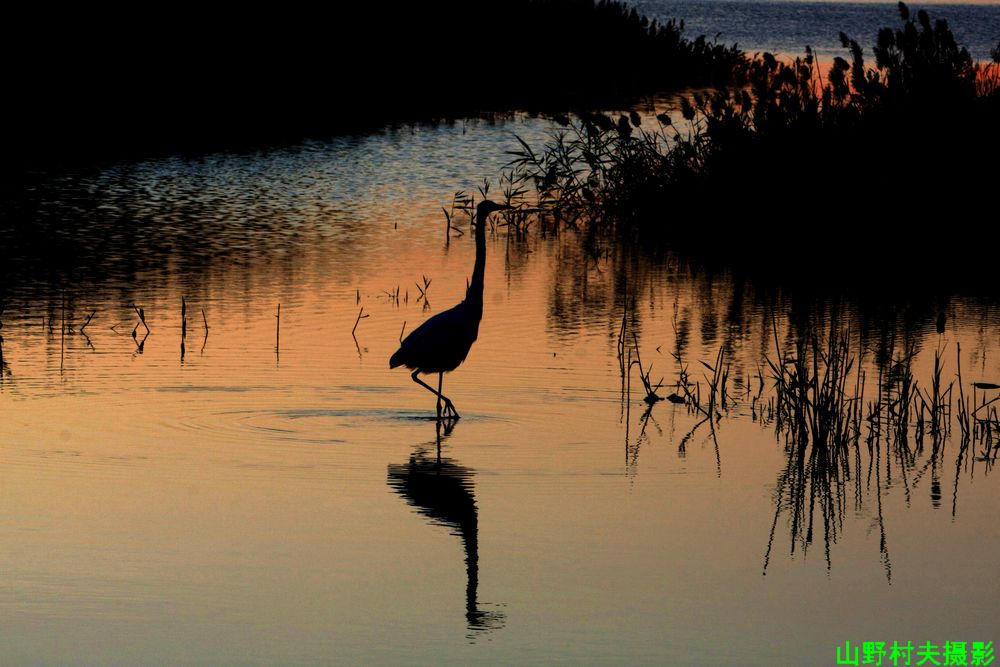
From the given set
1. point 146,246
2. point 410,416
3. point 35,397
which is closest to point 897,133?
point 146,246

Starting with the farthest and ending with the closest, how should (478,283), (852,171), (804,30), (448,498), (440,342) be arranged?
(804,30)
(852,171)
(478,283)
(440,342)
(448,498)

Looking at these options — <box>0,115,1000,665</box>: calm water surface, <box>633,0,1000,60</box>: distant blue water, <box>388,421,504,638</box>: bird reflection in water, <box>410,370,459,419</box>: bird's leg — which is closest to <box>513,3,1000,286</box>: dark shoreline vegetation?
<box>0,115,1000,665</box>: calm water surface

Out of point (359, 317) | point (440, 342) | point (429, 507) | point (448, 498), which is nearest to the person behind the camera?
point (429, 507)

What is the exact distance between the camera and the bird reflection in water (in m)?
6.12

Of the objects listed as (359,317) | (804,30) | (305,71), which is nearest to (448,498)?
(359,317)

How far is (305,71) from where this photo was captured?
116 feet

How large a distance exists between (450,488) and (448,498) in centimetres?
22

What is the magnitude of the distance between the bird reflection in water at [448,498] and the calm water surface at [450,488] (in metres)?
0.02

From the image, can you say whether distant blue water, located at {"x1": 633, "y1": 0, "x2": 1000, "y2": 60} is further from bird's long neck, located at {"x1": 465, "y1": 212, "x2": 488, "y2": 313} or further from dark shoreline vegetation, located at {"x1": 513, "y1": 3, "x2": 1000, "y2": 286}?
bird's long neck, located at {"x1": 465, "y1": 212, "x2": 488, "y2": 313}

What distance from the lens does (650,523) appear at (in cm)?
741

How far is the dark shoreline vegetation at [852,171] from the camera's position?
653 inches

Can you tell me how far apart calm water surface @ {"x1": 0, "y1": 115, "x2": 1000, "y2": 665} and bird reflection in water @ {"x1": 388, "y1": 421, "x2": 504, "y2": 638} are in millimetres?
19

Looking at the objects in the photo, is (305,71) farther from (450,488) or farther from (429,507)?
(429,507)

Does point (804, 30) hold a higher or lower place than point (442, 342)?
higher
